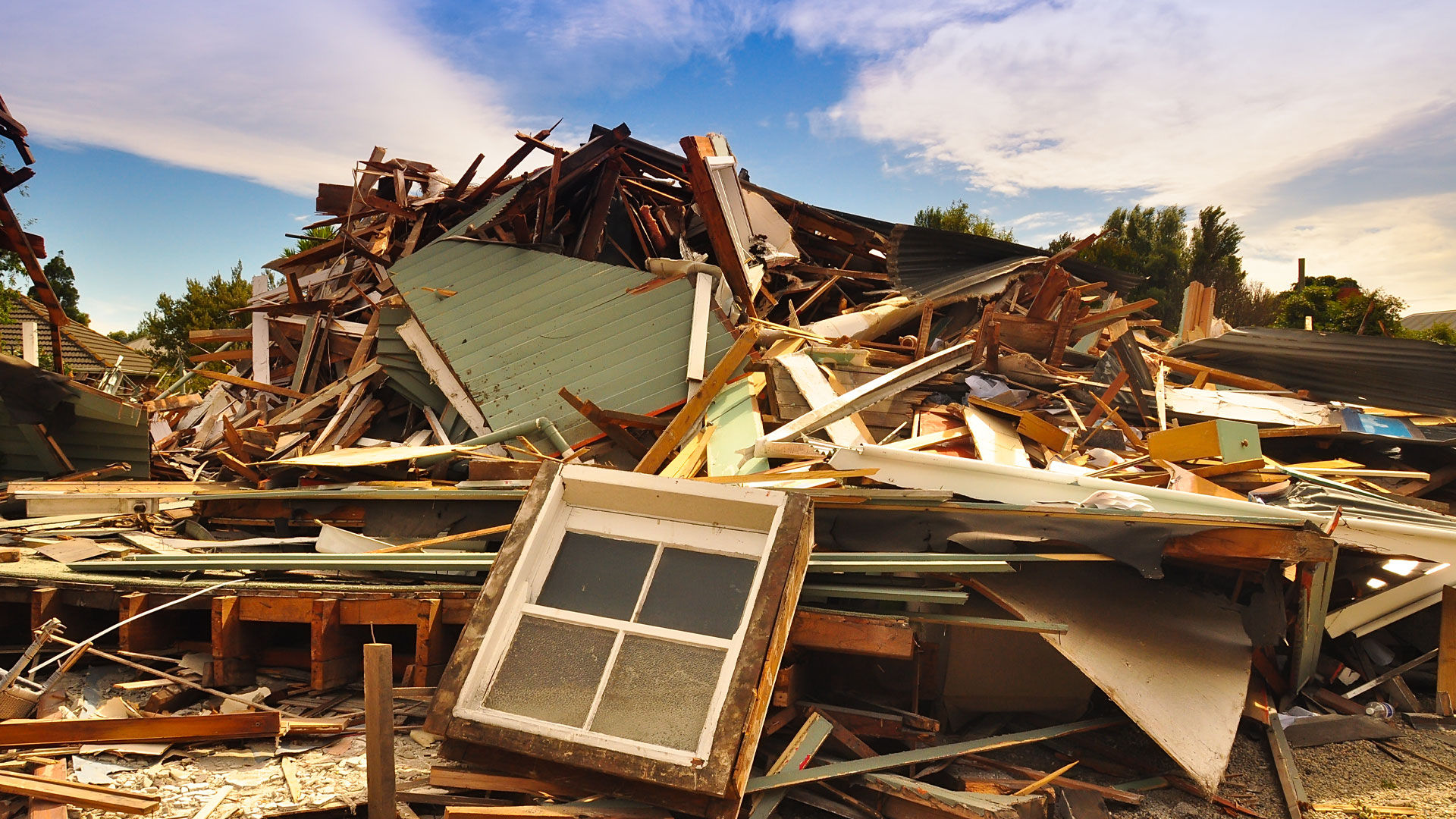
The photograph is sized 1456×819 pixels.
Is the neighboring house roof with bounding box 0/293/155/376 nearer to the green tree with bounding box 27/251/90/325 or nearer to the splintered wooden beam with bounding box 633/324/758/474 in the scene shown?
the green tree with bounding box 27/251/90/325

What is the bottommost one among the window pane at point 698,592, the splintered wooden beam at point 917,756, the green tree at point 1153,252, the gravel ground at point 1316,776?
the gravel ground at point 1316,776

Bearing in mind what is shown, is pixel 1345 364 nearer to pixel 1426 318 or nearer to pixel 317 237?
pixel 317 237

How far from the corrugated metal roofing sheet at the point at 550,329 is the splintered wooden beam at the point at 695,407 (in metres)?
1.15

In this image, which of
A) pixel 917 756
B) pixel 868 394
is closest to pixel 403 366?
pixel 868 394

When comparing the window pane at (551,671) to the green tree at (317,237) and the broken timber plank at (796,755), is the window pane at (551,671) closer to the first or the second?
the broken timber plank at (796,755)

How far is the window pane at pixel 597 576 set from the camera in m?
3.20

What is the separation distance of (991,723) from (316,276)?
957 cm

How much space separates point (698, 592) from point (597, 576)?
42cm

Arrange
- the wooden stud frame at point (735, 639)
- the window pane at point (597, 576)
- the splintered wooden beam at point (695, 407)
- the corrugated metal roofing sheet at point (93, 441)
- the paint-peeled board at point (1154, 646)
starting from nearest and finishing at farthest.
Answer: the wooden stud frame at point (735, 639), the window pane at point (597, 576), the paint-peeled board at point (1154, 646), the splintered wooden beam at point (695, 407), the corrugated metal roofing sheet at point (93, 441)

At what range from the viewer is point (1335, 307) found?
1888cm

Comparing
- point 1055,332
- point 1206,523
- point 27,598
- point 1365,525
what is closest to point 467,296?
point 27,598

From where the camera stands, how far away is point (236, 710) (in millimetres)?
3467

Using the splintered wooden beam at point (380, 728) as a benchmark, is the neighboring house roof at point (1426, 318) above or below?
above

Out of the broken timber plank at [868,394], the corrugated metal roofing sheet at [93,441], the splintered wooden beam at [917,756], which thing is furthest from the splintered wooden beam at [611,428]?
the corrugated metal roofing sheet at [93,441]
